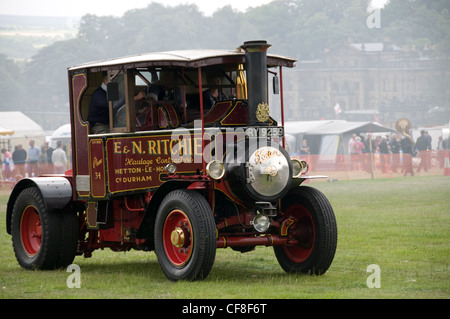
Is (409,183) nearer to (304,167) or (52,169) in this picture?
(52,169)

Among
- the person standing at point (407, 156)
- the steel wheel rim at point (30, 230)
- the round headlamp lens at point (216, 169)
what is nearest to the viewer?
the round headlamp lens at point (216, 169)

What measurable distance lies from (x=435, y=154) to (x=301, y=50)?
263 ft

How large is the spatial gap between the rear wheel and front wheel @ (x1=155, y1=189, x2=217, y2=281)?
1668 millimetres

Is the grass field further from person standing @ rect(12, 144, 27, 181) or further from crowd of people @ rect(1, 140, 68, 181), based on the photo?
person standing @ rect(12, 144, 27, 181)

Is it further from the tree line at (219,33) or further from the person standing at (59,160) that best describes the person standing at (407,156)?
the tree line at (219,33)

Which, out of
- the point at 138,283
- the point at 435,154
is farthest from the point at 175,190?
the point at 435,154

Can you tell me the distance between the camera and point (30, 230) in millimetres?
10508

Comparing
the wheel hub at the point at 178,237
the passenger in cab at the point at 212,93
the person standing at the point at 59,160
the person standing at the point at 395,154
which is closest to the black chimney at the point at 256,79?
the passenger in cab at the point at 212,93

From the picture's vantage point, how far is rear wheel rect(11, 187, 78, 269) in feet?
32.5

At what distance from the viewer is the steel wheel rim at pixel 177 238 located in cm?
837

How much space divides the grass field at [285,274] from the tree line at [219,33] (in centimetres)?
8946

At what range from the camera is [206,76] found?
976 cm

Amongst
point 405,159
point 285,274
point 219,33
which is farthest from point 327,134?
point 219,33

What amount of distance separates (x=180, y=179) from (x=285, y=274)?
165 cm
